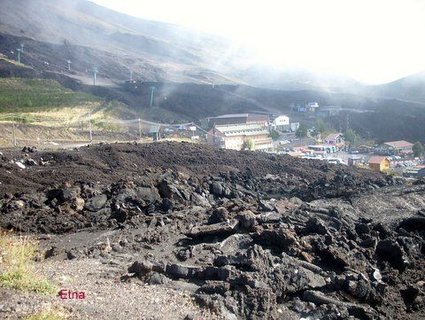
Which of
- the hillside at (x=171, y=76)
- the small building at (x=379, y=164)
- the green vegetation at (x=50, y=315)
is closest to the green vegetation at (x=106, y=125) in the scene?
the hillside at (x=171, y=76)

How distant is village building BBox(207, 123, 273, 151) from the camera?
125 ft

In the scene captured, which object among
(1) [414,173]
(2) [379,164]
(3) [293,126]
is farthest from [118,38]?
(1) [414,173]

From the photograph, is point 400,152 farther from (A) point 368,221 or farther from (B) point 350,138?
(A) point 368,221

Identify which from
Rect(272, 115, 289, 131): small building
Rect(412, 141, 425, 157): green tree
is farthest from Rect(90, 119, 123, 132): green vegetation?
Rect(412, 141, 425, 157): green tree

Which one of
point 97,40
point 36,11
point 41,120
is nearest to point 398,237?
point 41,120

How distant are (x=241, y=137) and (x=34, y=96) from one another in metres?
20.5

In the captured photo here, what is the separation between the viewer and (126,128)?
40.0 m

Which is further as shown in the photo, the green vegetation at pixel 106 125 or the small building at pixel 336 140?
the small building at pixel 336 140

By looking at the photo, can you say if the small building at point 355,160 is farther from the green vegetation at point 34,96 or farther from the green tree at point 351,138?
the green vegetation at point 34,96

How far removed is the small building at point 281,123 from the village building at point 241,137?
413 centimetres

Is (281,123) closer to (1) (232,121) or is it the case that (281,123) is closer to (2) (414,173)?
(1) (232,121)

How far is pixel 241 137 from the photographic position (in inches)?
1572

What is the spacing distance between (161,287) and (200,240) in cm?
335

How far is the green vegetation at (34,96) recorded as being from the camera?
40.6m
